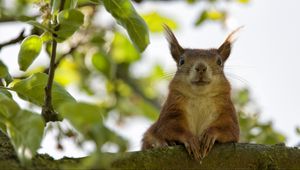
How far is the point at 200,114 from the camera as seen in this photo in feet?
Result: 14.1

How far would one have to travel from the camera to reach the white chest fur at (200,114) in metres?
4.23

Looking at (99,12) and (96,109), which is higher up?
(99,12)

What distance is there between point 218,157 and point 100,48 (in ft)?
6.63

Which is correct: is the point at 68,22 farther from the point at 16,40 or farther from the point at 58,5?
the point at 16,40

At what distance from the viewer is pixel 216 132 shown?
3.77 m

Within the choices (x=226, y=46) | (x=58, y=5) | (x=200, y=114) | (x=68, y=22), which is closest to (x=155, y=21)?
(x=226, y=46)

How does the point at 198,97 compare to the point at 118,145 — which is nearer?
the point at 118,145

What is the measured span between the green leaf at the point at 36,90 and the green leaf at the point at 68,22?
0.26m

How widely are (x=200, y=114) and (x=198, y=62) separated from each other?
0.42m

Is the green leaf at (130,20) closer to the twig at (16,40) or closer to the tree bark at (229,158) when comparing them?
the tree bark at (229,158)

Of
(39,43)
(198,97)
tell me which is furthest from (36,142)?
(198,97)

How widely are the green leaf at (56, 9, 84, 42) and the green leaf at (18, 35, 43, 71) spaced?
161 millimetres

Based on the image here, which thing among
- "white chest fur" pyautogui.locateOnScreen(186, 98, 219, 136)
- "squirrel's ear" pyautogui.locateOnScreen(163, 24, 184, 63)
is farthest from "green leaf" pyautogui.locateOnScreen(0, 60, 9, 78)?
"squirrel's ear" pyautogui.locateOnScreen(163, 24, 184, 63)

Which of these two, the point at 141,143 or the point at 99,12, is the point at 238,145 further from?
the point at 99,12
